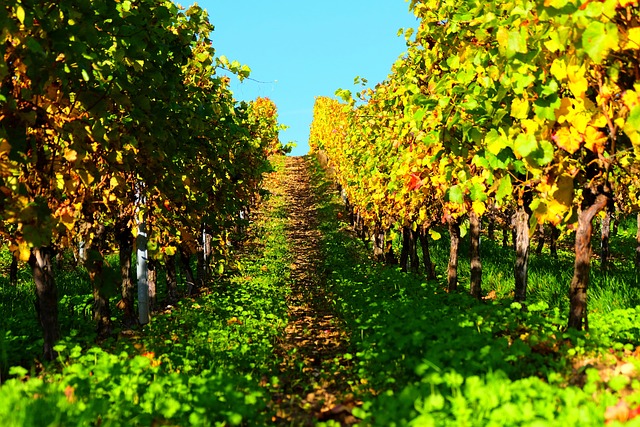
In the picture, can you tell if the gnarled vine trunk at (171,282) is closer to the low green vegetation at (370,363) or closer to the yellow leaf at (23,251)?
the low green vegetation at (370,363)

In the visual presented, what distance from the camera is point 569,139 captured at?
437cm

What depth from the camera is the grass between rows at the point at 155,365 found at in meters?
3.83

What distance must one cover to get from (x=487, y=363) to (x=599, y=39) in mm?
2942

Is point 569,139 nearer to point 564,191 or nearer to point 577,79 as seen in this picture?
point 564,191

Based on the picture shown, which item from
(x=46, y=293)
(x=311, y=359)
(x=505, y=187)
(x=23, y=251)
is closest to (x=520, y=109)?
(x=505, y=187)

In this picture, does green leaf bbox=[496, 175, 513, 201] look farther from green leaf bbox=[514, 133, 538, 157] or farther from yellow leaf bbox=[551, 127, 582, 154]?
green leaf bbox=[514, 133, 538, 157]

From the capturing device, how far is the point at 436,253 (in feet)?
62.0

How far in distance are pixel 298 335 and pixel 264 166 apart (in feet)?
40.9

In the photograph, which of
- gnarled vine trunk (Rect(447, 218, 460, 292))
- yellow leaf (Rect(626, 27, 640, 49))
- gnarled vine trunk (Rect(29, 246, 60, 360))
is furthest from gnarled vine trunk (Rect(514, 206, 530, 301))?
gnarled vine trunk (Rect(29, 246, 60, 360))

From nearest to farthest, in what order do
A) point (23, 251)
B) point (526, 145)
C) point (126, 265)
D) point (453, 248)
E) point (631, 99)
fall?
1. point (631, 99)
2. point (23, 251)
3. point (526, 145)
4. point (126, 265)
5. point (453, 248)

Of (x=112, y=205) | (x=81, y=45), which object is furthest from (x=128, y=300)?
(x=81, y=45)

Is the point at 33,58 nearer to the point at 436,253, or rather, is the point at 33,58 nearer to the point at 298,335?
the point at 298,335

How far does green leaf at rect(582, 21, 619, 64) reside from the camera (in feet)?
9.75

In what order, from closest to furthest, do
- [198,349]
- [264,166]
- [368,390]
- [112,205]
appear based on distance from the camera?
[368,390] < [198,349] < [112,205] < [264,166]
